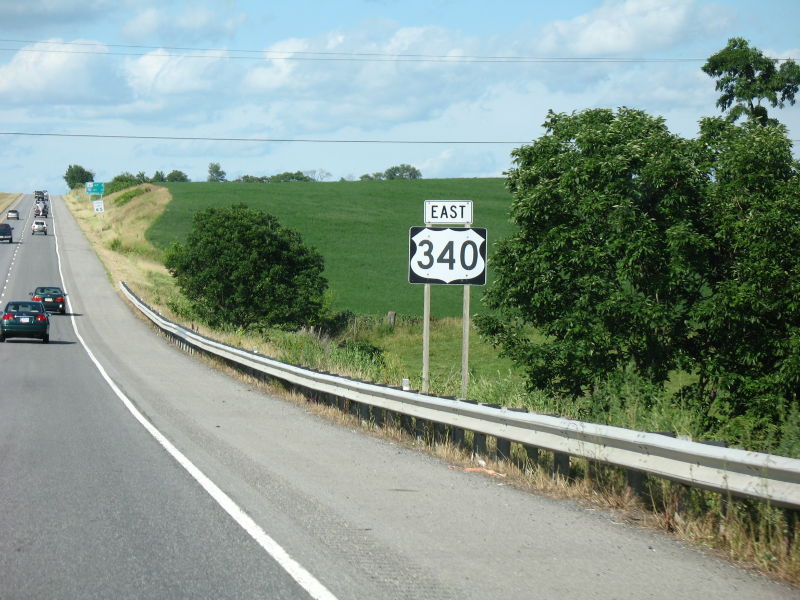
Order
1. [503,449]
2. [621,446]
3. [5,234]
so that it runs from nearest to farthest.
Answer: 1. [621,446]
2. [503,449]
3. [5,234]

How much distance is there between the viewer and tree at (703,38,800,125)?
5278cm

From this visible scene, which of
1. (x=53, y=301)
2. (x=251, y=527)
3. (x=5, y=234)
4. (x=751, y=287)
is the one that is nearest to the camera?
(x=251, y=527)

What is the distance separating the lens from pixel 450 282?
14133 millimetres

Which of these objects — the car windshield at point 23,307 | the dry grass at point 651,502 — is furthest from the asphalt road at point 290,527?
the car windshield at point 23,307

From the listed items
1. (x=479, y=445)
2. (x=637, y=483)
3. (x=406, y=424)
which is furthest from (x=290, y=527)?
(x=406, y=424)

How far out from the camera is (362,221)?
95500mm

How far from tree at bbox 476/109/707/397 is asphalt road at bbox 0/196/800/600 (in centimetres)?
835

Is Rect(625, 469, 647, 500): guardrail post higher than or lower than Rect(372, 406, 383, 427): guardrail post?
higher

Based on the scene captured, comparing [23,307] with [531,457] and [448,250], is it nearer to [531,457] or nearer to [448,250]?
[448,250]

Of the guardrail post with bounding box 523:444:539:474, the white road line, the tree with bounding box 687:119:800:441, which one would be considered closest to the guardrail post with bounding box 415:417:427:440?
the guardrail post with bounding box 523:444:539:474

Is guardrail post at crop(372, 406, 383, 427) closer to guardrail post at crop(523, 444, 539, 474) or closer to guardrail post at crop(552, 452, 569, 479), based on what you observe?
guardrail post at crop(523, 444, 539, 474)

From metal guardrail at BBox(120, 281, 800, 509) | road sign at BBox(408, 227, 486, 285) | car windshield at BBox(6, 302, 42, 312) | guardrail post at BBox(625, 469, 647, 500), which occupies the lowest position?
car windshield at BBox(6, 302, 42, 312)

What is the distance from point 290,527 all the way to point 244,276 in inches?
1535

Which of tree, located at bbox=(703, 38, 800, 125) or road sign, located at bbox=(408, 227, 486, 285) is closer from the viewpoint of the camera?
road sign, located at bbox=(408, 227, 486, 285)
